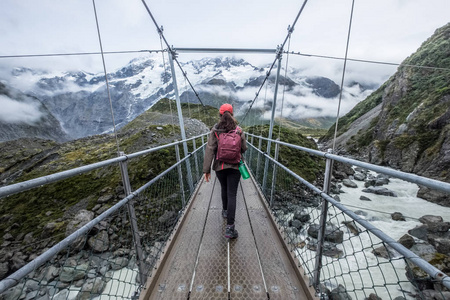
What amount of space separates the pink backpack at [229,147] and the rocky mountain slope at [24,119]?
69767mm

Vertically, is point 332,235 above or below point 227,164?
below

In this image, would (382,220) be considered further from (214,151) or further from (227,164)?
(214,151)

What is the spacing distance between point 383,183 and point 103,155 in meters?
15.6

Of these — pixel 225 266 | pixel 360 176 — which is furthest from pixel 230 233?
pixel 360 176

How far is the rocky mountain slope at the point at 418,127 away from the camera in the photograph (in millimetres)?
9973

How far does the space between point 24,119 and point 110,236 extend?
77927mm

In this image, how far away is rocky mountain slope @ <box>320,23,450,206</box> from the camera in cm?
997

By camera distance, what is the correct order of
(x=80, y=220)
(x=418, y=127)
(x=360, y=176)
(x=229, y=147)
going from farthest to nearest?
(x=418, y=127)
(x=360, y=176)
(x=80, y=220)
(x=229, y=147)

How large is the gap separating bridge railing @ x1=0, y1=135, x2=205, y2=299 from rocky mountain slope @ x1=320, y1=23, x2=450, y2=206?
5.18 metres

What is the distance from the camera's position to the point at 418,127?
1293cm

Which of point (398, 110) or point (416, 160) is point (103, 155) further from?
point (398, 110)

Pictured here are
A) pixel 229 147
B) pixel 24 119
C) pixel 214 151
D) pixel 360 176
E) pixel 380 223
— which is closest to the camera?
pixel 229 147

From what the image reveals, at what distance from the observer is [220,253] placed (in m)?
2.33

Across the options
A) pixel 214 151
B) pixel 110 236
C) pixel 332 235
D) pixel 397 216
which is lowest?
pixel 397 216
